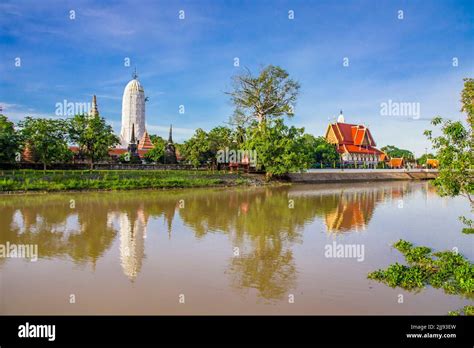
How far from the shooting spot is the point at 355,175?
53.7m

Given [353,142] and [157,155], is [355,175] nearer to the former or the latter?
[353,142]

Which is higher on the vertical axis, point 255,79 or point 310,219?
point 255,79

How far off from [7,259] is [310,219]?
37.3ft

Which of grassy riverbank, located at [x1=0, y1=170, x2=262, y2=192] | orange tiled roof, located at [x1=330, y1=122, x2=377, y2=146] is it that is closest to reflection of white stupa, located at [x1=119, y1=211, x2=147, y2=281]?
grassy riverbank, located at [x1=0, y1=170, x2=262, y2=192]

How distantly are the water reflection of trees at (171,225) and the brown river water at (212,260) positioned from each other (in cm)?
5

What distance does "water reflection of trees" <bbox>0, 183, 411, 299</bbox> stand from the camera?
955cm

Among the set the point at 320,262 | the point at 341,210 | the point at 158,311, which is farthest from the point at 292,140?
the point at 158,311

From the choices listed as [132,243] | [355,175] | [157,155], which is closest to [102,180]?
[157,155]

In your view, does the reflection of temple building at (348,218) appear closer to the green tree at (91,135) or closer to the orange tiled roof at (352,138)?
the green tree at (91,135)

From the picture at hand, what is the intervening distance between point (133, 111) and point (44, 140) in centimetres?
3815

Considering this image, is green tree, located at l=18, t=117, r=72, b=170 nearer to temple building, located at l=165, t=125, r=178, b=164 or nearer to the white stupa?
temple building, located at l=165, t=125, r=178, b=164

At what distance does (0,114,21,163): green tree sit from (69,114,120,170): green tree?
17.0 ft

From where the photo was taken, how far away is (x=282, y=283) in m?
8.28
